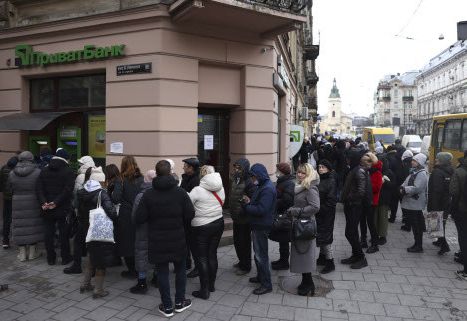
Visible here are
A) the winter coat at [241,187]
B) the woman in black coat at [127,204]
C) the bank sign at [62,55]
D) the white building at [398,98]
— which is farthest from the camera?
the white building at [398,98]

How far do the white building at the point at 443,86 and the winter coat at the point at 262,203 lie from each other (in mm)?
66392

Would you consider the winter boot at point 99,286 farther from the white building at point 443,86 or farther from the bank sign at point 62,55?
the white building at point 443,86

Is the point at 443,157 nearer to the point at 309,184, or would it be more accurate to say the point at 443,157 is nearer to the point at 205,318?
the point at 309,184

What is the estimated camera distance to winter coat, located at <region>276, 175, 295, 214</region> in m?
5.95

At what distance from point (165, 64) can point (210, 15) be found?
4.32 ft

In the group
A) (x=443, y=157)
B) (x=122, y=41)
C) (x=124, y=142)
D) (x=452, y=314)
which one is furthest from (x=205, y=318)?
(x=122, y=41)

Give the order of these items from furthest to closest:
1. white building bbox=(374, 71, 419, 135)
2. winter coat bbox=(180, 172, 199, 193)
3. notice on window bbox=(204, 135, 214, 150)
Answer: white building bbox=(374, 71, 419, 135)
notice on window bbox=(204, 135, 214, 150)
winter coat bbox=(180, 172, 199, 193)

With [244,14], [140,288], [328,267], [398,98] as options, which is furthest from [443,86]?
[140,288]

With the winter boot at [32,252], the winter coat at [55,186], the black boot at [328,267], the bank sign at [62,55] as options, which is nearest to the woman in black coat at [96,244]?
the winter coat at [55,186]

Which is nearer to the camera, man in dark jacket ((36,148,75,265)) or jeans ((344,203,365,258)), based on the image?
man in dark jacket ((36,148,75,265))

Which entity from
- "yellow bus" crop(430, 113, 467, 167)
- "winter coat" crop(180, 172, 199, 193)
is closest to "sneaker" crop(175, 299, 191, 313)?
"winter coat" crop(180, 172, 199, 193)

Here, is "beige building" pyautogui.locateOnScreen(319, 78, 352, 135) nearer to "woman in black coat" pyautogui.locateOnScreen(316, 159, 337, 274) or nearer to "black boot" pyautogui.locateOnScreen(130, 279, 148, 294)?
"woman in black coat" pyautogui.locateOnScreen(316, 159, 337, 274)

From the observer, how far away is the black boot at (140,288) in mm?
5406

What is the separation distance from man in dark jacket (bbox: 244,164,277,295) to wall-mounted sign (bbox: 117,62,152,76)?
3.58m
